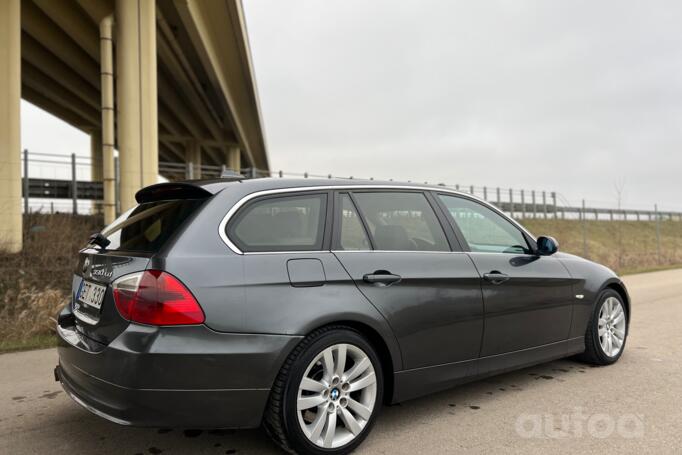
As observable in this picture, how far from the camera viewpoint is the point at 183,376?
2.44 metres

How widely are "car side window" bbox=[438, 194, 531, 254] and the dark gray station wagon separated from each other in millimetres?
38

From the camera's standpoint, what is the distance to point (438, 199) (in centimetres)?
376

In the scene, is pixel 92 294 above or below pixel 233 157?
below

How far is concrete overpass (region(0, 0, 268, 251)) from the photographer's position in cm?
1013

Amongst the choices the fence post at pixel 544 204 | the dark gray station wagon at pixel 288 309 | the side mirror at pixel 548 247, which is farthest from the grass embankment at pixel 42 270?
the fence post at pixel 544 204

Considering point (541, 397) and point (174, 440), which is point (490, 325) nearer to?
point (541, 397)

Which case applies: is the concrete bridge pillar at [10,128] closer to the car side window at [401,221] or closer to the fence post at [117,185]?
the fence post at [117,185]

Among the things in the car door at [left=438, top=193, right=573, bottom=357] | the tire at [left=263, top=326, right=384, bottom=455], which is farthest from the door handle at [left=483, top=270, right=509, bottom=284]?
the tire at [left=263, top=326, right=384, bottom=455]

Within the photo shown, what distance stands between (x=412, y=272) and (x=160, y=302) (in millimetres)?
1535

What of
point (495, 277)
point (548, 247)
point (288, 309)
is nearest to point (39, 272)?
point (288, 309)

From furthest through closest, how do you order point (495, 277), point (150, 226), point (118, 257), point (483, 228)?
1. point (483, 228)
2. point (495, 277)
3. point (150, 226)
4. point (118, 257)

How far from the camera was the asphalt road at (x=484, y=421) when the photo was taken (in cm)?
294

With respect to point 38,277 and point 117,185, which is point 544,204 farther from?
point 38,277

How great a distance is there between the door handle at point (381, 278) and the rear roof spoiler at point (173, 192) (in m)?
1.03
